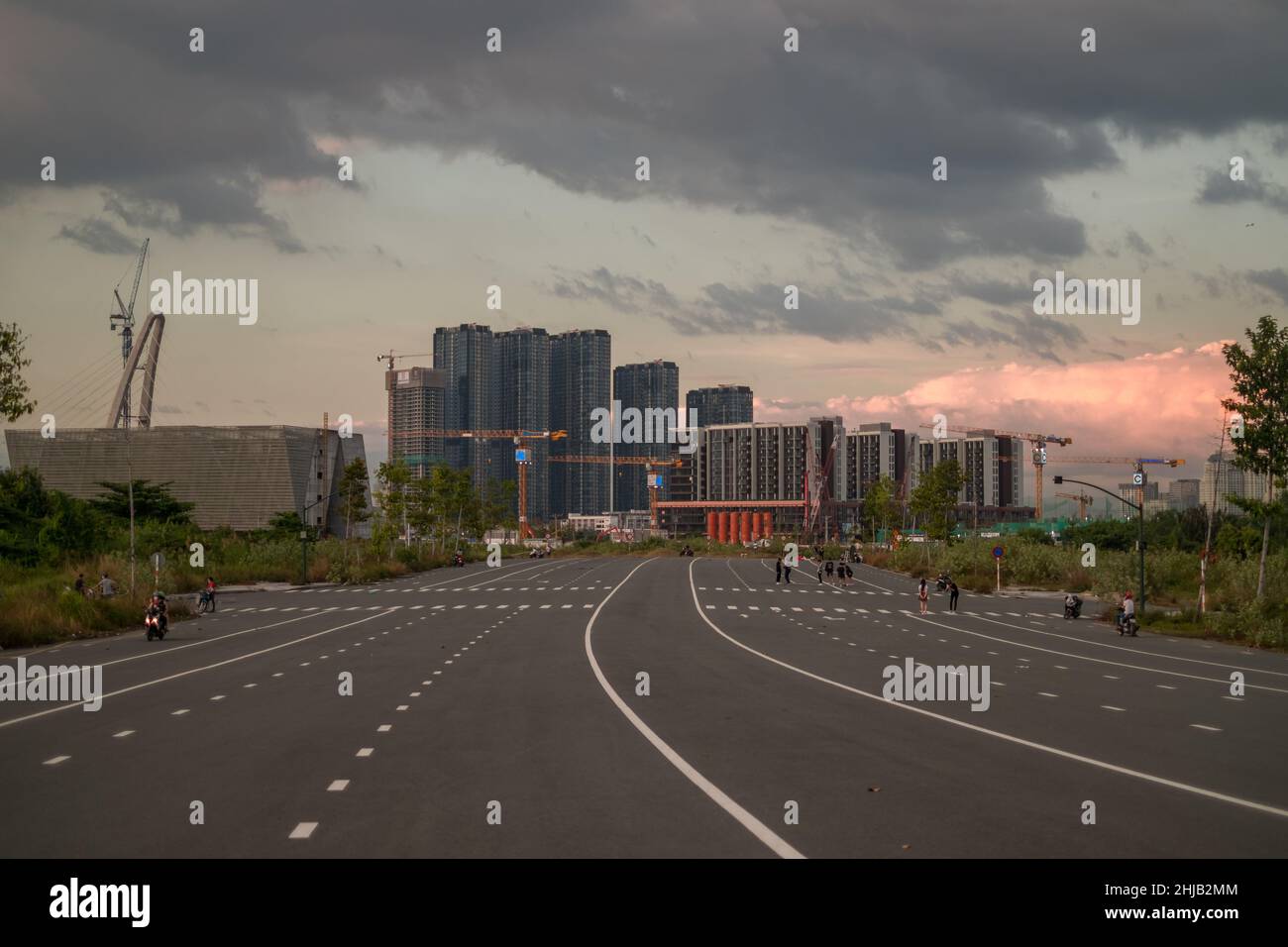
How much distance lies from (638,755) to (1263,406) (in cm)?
3329

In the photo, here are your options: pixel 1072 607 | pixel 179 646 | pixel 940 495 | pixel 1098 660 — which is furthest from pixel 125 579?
pixel 940 495

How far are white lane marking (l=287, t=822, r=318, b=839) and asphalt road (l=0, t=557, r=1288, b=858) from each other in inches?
1.8

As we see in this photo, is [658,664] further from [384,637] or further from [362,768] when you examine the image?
[362,768]

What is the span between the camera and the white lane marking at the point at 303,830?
384 inches

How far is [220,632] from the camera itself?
3688 cm

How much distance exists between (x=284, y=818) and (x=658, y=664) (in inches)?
645

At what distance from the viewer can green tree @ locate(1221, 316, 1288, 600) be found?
38656 mm

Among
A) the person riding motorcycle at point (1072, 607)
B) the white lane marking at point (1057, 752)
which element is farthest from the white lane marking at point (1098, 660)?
the person riding motorcycle at point (1072, 607)

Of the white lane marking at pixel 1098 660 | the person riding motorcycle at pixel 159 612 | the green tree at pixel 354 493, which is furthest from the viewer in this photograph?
the green tree at pixel 354 493

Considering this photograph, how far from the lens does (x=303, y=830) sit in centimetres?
995

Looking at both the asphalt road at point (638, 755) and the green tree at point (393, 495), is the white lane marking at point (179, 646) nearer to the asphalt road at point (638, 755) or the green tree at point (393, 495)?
the asphalt road at point (638, 755)

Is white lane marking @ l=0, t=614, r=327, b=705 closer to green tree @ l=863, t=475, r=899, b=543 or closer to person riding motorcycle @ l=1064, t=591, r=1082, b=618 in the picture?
person riding motorcycle @ l=1064, t=591, r=1082, b=618

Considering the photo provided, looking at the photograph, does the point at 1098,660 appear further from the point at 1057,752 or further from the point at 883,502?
the point at 883,502

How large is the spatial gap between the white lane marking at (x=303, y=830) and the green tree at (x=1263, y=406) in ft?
119
